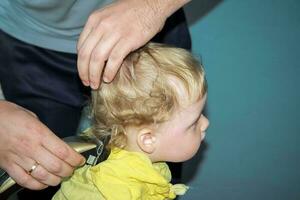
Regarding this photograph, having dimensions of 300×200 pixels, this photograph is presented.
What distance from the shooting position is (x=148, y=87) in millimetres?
682

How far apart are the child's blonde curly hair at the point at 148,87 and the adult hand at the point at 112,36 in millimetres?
48

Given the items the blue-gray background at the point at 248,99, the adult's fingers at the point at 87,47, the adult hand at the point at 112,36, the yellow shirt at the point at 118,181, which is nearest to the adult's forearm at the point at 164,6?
the adult hand at the point at 112,36

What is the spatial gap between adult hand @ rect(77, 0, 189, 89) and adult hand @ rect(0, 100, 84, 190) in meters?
0.11

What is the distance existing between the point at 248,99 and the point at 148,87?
579 mm

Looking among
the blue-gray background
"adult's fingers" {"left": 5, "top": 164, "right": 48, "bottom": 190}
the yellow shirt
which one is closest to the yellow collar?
the yellow shirt

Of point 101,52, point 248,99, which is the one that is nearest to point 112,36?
point 101,52

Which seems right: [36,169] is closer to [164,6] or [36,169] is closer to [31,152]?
[31,152]

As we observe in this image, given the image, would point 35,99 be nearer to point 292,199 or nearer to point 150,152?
point 150,152

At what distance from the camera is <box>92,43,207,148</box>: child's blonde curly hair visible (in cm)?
68

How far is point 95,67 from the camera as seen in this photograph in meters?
0.62

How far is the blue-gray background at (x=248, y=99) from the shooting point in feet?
3.54

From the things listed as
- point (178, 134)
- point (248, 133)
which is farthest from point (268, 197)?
point (178, 134)

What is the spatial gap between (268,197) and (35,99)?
828 mm

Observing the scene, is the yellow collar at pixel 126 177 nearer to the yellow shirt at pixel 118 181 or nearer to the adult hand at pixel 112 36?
the yellow shirt at pixel 118 181
